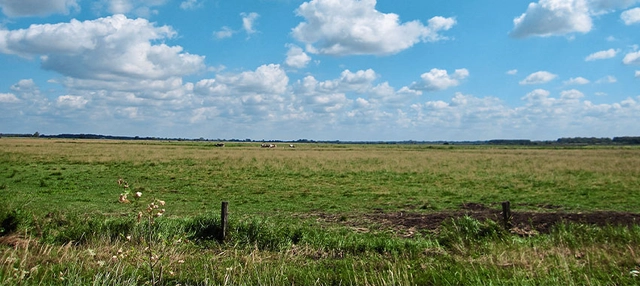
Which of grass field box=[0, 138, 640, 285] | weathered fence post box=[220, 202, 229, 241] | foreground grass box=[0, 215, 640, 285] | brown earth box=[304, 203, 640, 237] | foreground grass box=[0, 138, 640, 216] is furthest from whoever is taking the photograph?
foreground grass box=[0, 138, 640, 216]

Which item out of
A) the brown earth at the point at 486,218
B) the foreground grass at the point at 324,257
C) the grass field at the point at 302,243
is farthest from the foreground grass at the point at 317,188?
the foreground grass at the point at 324,257

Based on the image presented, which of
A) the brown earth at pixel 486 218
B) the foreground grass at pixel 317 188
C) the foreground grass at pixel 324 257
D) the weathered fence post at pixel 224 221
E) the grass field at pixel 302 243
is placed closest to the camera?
the foreground grass at pixel 324 257

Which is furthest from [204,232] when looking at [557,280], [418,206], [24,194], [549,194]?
[549,194]

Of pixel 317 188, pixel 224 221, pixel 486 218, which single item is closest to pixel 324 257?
pixel 224 221

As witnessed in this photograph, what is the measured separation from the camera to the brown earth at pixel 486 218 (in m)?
11.6

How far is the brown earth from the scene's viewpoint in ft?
38.1

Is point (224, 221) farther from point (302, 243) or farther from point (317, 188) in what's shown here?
point (317, 188)

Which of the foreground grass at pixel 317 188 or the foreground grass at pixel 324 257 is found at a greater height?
the foreground grass at pixel 324 257

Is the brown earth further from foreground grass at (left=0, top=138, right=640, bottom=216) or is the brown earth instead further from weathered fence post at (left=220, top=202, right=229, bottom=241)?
weathered fence post at (left=220, top=202, right=229, bottom=241)

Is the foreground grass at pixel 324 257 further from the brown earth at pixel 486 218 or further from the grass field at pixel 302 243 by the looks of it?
the brown earth at pixel 486 218

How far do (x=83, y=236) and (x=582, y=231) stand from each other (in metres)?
11.2

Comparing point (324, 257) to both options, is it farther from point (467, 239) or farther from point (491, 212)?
point (491, 212)

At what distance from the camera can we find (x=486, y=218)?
39.2ft

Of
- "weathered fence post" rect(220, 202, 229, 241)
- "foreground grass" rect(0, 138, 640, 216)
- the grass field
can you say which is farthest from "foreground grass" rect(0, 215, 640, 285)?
"foreground grass" rect(0, 138, 640, 216)
